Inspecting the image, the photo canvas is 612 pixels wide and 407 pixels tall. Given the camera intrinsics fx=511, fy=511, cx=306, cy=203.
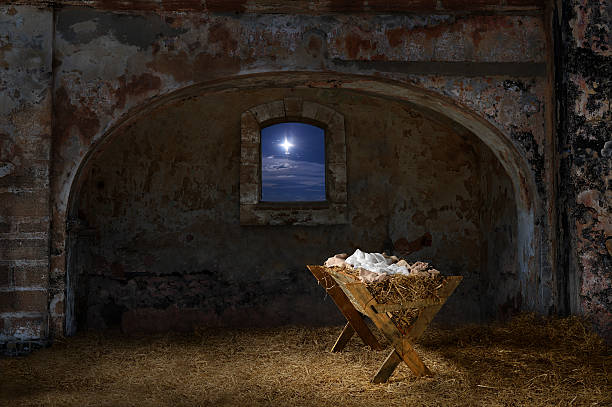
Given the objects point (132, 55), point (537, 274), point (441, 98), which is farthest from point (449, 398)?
point (132, 55)

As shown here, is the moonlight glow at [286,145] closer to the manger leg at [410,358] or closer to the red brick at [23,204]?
the red brick at [23,204]

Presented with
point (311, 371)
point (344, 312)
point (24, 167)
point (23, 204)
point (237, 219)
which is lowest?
point (311, 371)

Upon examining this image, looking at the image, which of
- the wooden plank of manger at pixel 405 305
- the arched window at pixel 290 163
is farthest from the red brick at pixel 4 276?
the arched window at pixel 290 163

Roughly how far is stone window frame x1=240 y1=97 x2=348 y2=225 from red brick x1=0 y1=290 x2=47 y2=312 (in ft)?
8.20

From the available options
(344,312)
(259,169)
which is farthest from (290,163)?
(344,312)

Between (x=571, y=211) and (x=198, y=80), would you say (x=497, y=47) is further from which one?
(x=198, y=80)

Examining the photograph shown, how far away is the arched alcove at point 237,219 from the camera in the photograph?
20.1 ft

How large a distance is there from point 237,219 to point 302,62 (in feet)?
8.01

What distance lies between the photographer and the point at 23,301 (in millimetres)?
4184

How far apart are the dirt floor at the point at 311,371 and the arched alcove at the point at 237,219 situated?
1.39 meters

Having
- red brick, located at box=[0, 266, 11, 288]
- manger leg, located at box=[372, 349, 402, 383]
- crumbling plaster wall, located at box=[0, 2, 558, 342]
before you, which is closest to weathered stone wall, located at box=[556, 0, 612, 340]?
crumbling plaster wall, located at box=[0, 2, 558, 342]

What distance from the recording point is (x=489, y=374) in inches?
132

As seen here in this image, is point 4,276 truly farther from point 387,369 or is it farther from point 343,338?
point 387,369

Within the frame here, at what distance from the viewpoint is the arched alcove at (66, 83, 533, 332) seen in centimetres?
612
